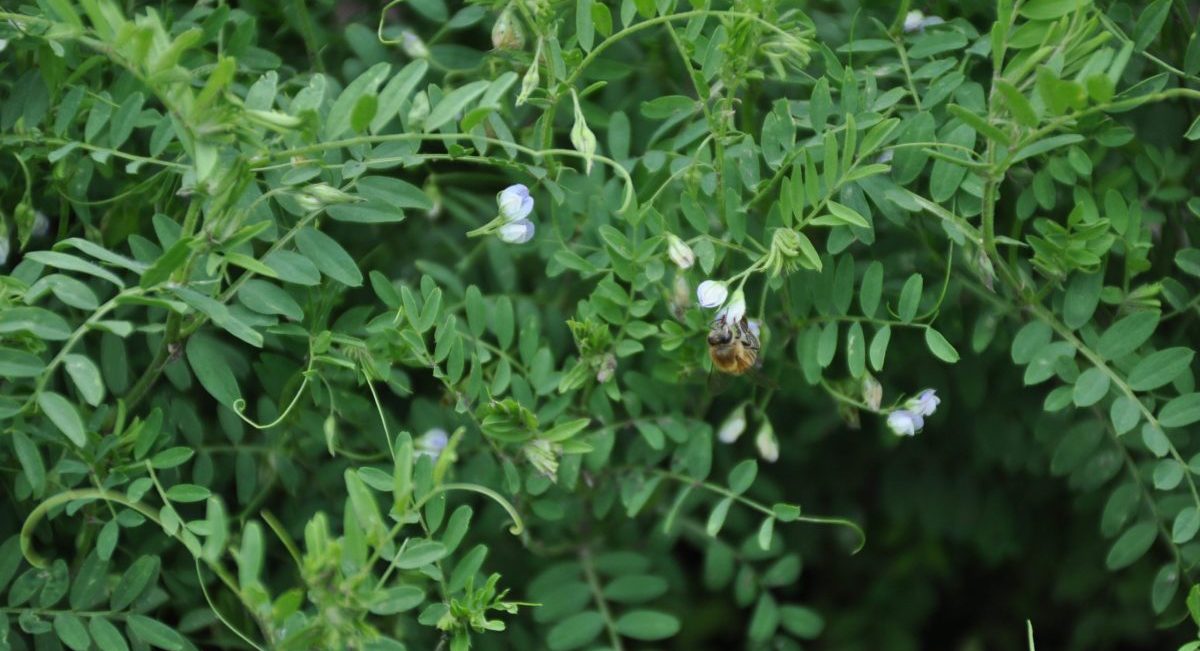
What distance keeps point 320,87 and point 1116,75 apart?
0.65 meters

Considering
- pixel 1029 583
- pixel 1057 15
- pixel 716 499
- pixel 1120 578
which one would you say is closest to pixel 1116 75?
pixel 1057 15

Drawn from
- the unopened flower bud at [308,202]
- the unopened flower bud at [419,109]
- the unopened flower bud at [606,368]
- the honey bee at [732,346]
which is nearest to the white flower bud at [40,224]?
the unopened flower bud at [308,202]

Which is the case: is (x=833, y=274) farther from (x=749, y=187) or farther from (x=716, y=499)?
(x=716, y=499)

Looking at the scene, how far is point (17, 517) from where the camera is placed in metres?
1.27

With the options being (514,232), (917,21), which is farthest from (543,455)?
(917,21)

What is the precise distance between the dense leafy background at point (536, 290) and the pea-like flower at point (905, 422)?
0.01 m

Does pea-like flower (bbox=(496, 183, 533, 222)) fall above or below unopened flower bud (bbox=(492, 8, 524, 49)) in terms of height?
below

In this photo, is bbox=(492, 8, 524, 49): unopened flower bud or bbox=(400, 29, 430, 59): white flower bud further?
bbox=(400, 29, 430, 59): white flower bud

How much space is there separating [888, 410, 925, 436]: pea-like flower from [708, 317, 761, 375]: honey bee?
158 millimetres

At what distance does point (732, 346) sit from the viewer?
116 cm

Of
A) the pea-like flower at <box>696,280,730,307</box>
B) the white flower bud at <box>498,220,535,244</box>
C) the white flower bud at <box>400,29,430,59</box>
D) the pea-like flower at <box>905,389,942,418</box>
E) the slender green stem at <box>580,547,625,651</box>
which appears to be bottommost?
the slender green stem at <box>580,547,625,651</box>

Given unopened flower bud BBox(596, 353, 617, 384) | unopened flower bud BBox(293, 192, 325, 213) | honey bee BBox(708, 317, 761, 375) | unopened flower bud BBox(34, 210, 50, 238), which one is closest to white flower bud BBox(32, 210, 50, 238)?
unopened flower bud BBox(34, 210, 50, 238)

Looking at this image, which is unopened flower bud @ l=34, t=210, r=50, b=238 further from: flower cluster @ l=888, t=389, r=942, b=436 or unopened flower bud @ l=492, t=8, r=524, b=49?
flower cluster @ l=888, t=389, r=942, b=436

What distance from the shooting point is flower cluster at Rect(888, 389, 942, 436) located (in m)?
1.22
